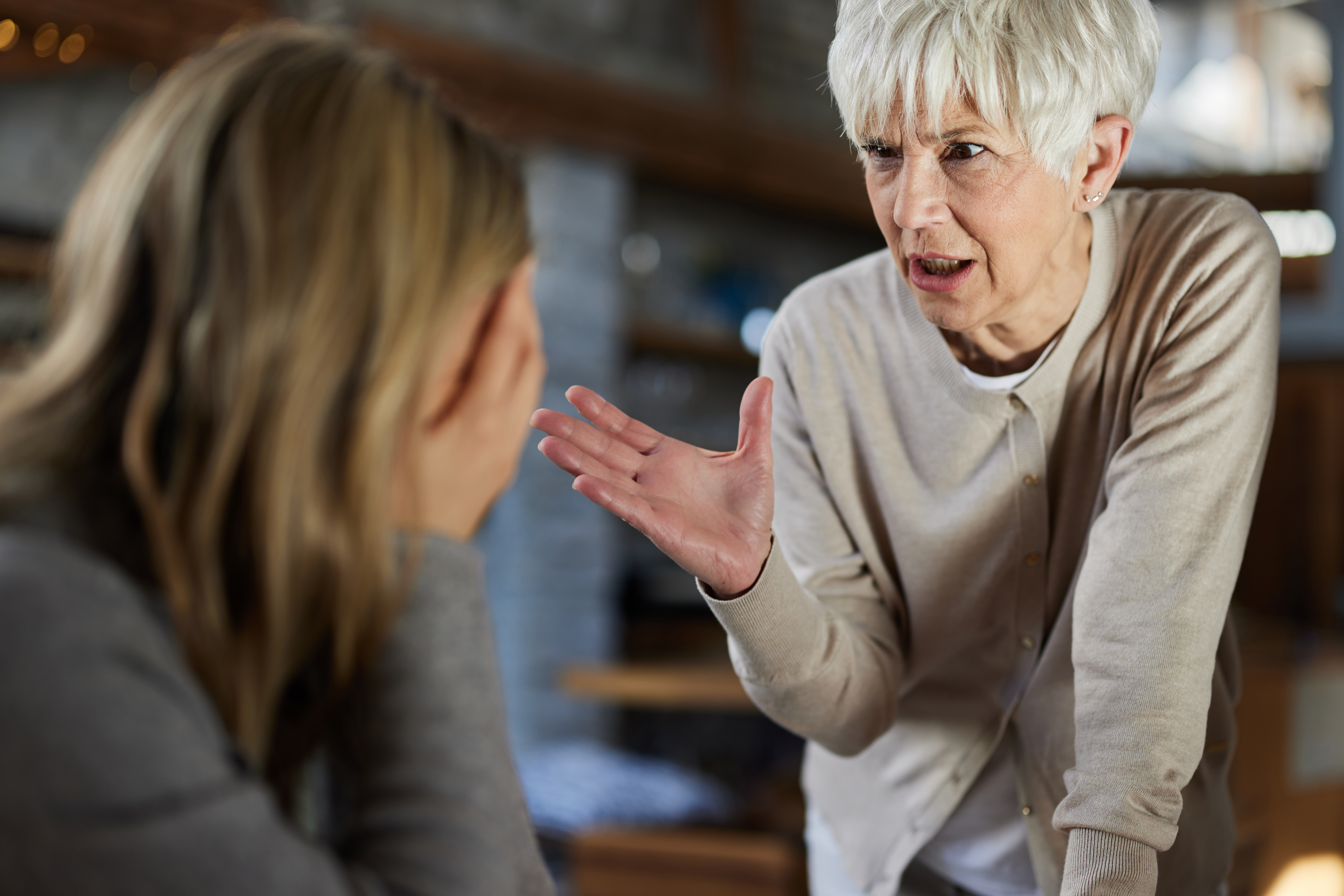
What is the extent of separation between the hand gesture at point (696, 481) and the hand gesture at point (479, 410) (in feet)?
0.15

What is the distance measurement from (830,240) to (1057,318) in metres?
5.06

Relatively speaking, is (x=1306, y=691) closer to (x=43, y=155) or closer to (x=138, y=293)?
(x=138, y=293)

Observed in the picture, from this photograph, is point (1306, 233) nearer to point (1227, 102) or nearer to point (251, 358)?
point (1227, 102)

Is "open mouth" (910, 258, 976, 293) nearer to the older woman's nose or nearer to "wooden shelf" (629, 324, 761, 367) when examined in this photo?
the older woman's nose

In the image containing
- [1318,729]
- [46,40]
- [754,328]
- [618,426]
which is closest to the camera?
[618,426]

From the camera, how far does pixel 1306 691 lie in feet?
9.24

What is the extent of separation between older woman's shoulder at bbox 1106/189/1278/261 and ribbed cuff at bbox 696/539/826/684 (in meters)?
0.40

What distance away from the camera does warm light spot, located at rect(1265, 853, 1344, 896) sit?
6.63 feet

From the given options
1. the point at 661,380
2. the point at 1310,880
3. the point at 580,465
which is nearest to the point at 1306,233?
the point at 661,380

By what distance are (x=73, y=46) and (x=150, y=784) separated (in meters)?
3.37

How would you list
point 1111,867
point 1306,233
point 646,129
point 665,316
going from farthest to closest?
point 665,316
point 1306,233
point 646,129
point 1111,867

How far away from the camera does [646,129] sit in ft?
15.5

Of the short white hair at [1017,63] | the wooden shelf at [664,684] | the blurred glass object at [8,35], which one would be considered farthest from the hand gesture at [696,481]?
the blurred glass object at [8,35]

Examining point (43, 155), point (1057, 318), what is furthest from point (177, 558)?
point (43, 155)
